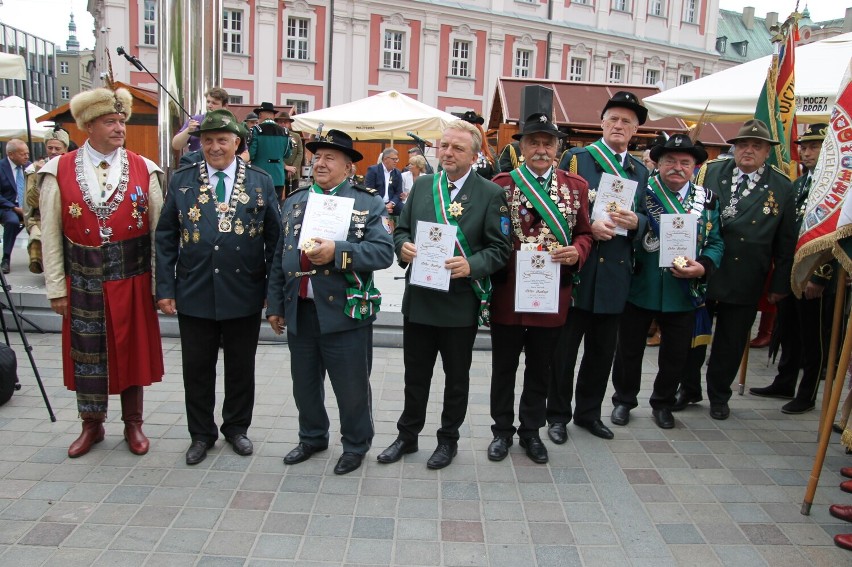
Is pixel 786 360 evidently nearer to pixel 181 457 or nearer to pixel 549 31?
pixel 181 457

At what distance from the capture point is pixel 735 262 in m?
4.93

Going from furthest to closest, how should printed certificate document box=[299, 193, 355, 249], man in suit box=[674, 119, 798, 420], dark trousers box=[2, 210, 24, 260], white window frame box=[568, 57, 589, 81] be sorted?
white window frame box=[568, 57, 589, 81]
dark trousers box=[2, 210, 24, 260]
man in suit box=[674, 119, 798, 420]
printed certificate document box=[299, 193, 355, 249]

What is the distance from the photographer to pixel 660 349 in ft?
15.9

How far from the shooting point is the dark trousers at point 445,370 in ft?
13.1

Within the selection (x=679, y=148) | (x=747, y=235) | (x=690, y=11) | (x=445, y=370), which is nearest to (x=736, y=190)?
(x=747, y=235)

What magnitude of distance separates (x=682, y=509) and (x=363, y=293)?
84.8 inches

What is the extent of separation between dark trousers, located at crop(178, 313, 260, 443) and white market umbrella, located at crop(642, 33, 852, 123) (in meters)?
4.93

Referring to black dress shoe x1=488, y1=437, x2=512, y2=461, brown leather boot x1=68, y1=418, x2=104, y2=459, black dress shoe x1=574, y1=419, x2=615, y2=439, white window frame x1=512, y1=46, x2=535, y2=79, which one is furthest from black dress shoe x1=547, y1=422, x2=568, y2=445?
white window frame x1=512, y1=46, x2=535, y2=79

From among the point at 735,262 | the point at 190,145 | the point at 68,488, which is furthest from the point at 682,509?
the point at 190,145

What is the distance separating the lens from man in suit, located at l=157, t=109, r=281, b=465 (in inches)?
153

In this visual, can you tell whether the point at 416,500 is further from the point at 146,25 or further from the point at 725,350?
the point at 146,25

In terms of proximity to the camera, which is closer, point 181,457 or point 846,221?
point 846,221

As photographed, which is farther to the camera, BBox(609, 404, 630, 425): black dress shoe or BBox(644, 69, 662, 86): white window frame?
BBox(644, 69, 662, 86): white window frame

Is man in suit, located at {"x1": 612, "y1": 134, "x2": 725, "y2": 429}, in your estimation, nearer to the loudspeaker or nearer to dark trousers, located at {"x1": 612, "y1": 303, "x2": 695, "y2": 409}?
dark trousers, located at {"x1": 612, "y1": 303, "x2": 695, "y2": 409}
